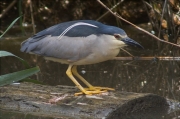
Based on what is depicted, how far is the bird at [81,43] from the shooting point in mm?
4637

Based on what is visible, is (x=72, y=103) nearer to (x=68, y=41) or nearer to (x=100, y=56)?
(x=100, y=56)

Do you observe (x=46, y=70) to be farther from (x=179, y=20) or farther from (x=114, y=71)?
(x=179, y=20)

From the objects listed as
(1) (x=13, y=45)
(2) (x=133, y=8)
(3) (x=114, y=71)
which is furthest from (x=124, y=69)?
(2) (x=133, y=8)

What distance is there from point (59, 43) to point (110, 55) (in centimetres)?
61

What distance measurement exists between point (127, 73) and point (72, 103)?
74.7 inches

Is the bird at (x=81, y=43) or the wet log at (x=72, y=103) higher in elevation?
the bird at (x=81, y=43)

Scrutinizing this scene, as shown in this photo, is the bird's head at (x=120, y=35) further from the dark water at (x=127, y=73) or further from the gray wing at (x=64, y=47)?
the dark water at (x=127, y=73)

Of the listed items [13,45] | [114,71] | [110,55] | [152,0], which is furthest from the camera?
[13,45]

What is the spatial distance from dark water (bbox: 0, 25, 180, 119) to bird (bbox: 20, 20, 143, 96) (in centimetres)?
88

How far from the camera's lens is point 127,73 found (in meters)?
6.34

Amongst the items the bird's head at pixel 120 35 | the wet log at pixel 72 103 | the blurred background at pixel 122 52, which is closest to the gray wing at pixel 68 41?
the bird's head at pixel 120 35

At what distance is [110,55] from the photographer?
184 inches

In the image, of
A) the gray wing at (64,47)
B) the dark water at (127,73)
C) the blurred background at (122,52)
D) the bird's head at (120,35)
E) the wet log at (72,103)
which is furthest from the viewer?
the blurred background at (122,52)

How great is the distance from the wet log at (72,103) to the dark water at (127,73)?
634 mm
